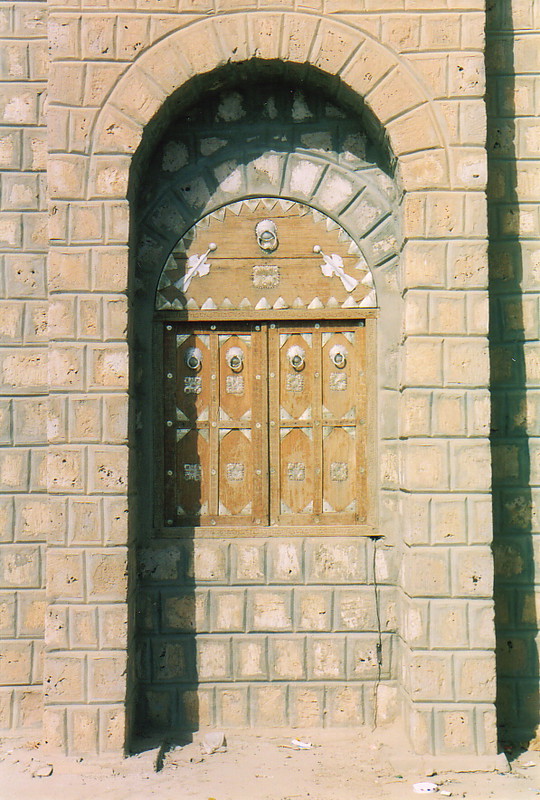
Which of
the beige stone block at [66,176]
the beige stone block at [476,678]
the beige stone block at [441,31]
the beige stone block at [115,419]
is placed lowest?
the beige stone block at [476,678]

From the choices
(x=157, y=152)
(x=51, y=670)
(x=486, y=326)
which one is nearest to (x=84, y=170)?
(x=157, y=152)

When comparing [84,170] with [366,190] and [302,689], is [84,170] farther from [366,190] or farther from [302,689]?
[302,689]

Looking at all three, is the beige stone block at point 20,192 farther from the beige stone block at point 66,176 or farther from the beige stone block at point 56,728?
the beige stone block at point 56,728

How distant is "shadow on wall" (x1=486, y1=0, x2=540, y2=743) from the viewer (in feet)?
16.0

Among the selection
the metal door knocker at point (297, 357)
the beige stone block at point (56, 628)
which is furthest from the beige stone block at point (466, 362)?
the beige stone block at point (56, 628)

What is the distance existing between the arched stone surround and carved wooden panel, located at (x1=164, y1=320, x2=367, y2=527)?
448 mm

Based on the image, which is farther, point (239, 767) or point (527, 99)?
point (527, 99)

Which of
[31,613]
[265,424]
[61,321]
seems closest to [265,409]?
[265,424]

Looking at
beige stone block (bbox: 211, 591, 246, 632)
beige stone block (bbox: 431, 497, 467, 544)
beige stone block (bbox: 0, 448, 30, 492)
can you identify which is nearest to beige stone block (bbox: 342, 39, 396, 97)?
beige stone block (bbox: 431, 497, 467, 544)

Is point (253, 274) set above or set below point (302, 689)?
above

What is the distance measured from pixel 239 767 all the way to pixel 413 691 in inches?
40.4

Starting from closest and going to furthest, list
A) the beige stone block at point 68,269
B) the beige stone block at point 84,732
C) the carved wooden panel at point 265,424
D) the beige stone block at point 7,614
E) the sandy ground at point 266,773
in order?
1. the sandy ground at point 266,773
2. the beige stone block at point 84,732
3. the beige stone block at point 68,269
4. the beige stone block at point 7,614
5. the carved wooden panel at point 265,424

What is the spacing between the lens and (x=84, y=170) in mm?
4547

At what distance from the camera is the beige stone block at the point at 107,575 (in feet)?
14.7
